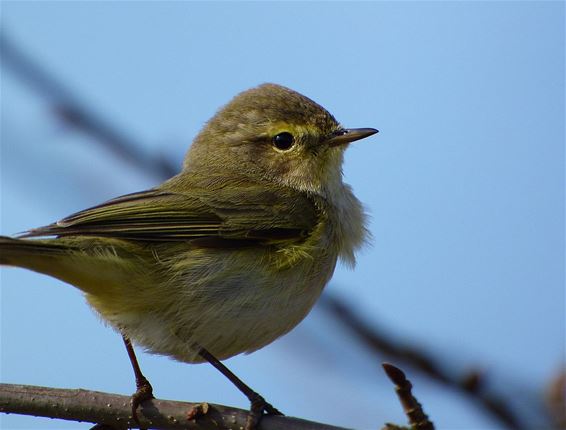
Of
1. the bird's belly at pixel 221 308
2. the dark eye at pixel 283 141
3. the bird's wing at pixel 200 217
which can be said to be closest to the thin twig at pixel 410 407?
the bird's belly at pixel 221 308

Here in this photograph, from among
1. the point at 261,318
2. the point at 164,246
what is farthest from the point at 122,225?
the point at 261,318

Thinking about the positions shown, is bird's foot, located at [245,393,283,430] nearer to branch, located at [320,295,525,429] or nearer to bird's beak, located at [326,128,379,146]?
branch, located at [320,295,525,429]

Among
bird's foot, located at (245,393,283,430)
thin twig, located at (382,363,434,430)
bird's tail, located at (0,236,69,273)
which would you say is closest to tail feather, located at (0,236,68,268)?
bird's tail, located at (0,236,69,273)

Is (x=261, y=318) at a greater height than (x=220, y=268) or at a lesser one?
lesser

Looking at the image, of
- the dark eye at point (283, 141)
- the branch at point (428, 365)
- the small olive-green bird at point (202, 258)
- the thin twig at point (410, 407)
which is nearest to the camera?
the branch at point (428, 365)

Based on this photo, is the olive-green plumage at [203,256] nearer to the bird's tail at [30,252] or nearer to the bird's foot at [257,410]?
the bird's tail at [30,252]

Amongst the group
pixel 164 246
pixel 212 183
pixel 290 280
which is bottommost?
pixel 290 280

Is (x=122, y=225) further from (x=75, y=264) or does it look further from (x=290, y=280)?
(x=290, y=280)

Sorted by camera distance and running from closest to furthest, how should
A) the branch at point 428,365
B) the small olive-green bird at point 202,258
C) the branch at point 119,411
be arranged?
the branch at point 428,365
the branch at point 119,411
the small olive-green bird at point 202,258
